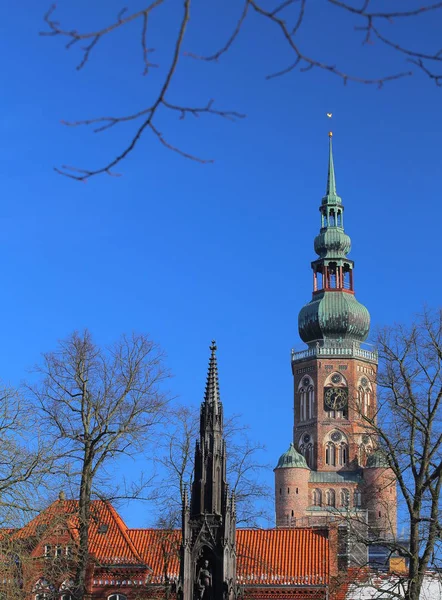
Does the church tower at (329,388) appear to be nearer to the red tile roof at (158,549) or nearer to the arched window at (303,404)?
the arched window at (303,404)

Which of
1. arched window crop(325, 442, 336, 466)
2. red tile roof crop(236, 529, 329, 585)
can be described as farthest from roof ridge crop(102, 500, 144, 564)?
arched window crop(325, 442, 336, 466)

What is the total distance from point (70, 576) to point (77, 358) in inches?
264

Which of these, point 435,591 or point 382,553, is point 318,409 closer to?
point 382,553

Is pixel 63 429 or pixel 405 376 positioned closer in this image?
pixel 405 376

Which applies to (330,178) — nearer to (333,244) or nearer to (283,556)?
(333,244)

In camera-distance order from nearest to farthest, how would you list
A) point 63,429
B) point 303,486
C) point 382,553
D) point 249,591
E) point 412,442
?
point 412,442
point 63,429
point 249,591
point 382,553
point 303,486

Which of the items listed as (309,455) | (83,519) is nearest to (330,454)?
(309,455)

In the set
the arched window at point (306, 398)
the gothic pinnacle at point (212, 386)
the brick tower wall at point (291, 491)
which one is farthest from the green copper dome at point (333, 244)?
the gothic pinnacle at point (212, 386)

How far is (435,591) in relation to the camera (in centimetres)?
4278

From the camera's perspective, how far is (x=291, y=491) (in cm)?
9225

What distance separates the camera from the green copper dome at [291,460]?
3656 inches

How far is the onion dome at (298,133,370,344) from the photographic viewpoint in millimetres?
100125

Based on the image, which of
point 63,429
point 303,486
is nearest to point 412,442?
point 63,429

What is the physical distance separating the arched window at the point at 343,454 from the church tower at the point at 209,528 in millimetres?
70872
